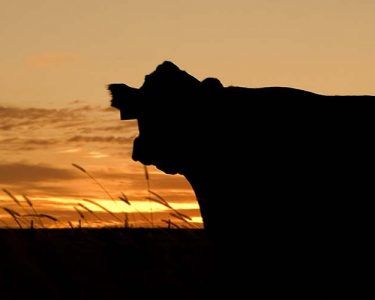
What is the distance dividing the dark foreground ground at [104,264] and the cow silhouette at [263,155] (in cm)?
45

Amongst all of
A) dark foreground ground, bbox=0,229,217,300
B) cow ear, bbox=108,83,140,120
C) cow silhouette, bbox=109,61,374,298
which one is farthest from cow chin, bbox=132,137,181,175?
dark foreground ground, bbox=0,229,217,300

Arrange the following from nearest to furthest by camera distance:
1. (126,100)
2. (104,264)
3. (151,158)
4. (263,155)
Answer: (263,155) < (151,158) < (126,100) < (104,264)

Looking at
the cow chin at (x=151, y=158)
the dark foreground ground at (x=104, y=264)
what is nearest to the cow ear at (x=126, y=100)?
the cow chin at (x=151, y=158)

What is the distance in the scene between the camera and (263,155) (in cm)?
482

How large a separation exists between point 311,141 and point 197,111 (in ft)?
1.92

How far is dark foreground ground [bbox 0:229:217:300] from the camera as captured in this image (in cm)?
532

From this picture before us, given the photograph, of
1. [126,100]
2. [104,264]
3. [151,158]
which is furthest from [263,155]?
[104,264]

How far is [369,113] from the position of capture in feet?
15.8

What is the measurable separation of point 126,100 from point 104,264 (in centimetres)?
124

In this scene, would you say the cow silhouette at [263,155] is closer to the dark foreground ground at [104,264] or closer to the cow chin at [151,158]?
the cow chin at [151,158]

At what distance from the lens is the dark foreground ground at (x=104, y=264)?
5316mm

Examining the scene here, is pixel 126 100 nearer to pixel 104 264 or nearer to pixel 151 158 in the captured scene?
pixel 151 158

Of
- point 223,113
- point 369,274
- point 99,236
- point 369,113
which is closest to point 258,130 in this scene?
point 223,113

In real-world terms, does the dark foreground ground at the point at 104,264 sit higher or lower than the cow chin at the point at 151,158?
lower
